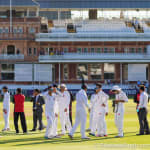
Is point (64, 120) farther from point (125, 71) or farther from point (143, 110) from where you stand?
point (125, 71)

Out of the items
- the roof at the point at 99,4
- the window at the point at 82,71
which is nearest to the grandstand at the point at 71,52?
the window at the point at 82,71

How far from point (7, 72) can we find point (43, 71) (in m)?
4.69

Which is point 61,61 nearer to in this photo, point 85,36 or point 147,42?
point 85,36

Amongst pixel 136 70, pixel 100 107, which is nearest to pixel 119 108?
pixel 100 107

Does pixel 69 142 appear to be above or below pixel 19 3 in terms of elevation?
below

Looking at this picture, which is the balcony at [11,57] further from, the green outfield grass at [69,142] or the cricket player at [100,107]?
the cricket player at [100,107]

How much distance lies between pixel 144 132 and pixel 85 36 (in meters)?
45.0

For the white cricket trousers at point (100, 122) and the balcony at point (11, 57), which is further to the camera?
the balcony at point (11, 57)

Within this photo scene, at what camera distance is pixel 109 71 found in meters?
64.4

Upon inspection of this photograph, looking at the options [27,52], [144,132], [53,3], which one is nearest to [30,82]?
[27,52]

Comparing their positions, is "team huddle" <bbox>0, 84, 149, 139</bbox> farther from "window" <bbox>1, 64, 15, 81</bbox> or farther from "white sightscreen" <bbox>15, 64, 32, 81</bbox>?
"window" <bbox>1, 64, 15, 81</bbox>

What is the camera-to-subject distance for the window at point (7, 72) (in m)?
63.1

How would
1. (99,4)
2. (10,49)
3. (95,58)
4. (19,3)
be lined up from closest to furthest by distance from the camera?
(95,58), (10,49), (19,3), (99,4)

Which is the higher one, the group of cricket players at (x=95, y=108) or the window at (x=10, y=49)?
the window at (x=10, y=49)
